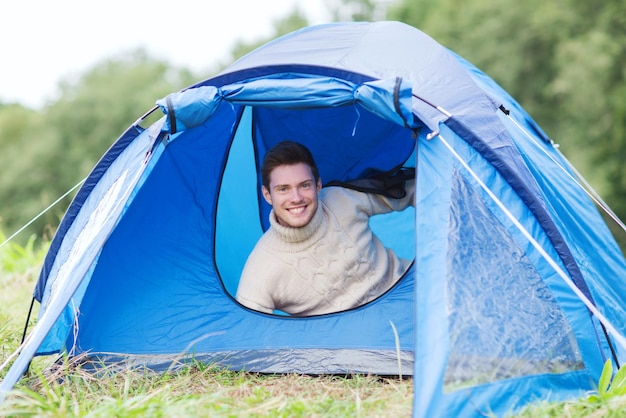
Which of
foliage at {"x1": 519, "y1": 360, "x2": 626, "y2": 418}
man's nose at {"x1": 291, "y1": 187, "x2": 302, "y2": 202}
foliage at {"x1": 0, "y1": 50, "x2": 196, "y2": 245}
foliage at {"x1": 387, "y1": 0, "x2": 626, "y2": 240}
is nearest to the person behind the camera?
foliage at {"x1": 519, "y1": 360, "x2": 626, "y2": 418}

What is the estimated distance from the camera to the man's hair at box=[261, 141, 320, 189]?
361cm

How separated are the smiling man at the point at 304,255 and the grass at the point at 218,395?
0.46m

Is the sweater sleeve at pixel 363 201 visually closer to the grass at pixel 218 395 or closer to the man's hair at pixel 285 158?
the man's hair at pixel 285 158

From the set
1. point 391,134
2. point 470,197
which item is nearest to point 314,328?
point 470,197

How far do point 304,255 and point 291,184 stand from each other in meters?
0.33

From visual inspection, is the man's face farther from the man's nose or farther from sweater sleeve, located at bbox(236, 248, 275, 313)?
sweater sleeve, located at bbox(236, 248, 275, 313)

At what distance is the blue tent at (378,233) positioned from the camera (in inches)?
104

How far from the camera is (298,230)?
3.59 meters

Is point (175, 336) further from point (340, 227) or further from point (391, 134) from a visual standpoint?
point (391, 134)

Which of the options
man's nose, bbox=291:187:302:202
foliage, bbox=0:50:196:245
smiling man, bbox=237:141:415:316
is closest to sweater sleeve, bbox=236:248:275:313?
smiling man, bbox=237:141:415:316

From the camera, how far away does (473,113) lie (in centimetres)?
307

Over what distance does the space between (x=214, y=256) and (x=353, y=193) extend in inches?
29.1

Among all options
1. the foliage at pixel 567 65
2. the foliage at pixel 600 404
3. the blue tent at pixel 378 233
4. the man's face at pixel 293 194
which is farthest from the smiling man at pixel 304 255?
the foliage at pixel 567 65

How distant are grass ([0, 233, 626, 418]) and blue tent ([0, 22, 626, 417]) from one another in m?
0.09
